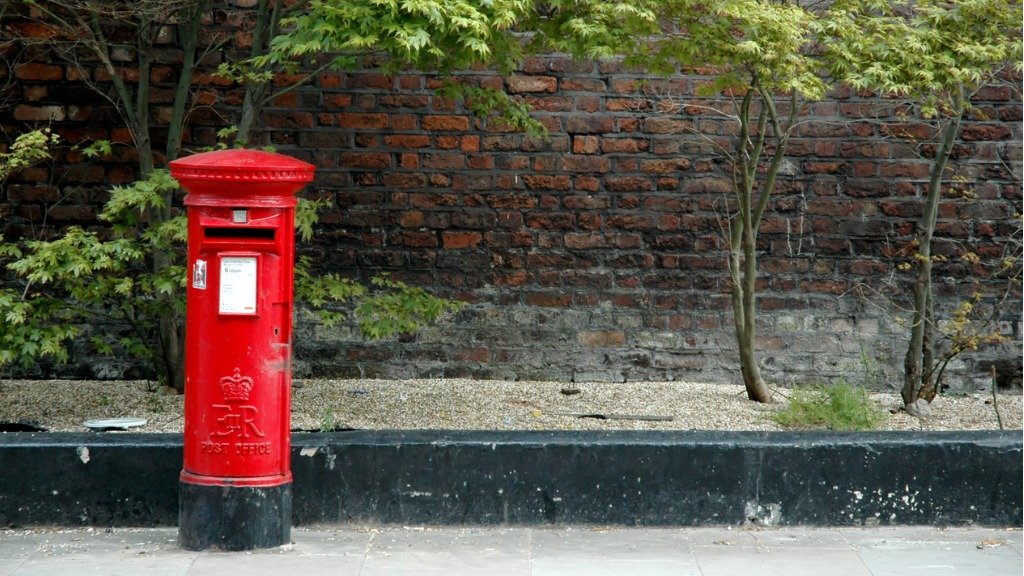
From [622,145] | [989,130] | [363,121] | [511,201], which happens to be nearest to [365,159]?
[363,121]

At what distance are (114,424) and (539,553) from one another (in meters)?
2.54

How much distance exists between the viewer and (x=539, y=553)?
468 centimetres

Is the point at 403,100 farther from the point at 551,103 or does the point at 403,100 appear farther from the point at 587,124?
the point at 587,124

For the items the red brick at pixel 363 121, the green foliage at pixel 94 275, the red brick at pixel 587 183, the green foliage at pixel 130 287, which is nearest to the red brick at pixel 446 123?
the red brick at pixel 363 121

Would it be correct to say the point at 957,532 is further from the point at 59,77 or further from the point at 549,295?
the point at 59,77

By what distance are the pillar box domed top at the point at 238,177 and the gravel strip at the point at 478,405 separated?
5.17 feet

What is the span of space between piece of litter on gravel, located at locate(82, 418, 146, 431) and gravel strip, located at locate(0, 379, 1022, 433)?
70 mm

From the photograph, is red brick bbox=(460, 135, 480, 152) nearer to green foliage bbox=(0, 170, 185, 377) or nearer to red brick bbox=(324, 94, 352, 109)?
red brick bbox=(324, 94, 352, 109)

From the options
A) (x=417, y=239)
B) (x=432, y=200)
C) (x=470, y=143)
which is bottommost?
(x=417, y=239)

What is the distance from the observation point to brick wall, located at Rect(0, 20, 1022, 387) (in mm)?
7641

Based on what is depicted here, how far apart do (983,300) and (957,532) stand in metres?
3.23

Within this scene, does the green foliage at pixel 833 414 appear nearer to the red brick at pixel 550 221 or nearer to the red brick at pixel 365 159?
the red brick at pixel 550 221

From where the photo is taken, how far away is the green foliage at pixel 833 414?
587 centimetres

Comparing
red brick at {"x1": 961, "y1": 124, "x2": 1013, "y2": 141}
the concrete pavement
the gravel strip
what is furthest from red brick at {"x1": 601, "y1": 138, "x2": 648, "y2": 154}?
the concrete pavement
